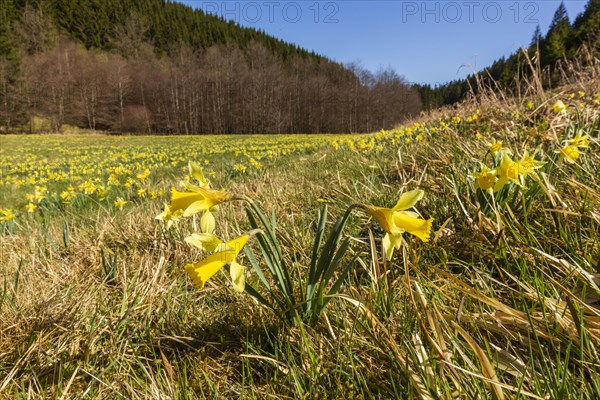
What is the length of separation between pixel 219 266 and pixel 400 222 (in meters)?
0.49

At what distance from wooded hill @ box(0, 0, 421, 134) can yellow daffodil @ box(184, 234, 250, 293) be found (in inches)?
1787

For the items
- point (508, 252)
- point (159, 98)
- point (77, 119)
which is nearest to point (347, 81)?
point (159, 98)

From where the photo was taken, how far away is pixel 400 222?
2.72 ft

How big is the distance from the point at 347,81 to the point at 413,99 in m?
15.6

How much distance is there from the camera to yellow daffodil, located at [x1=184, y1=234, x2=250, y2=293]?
0.74 metres

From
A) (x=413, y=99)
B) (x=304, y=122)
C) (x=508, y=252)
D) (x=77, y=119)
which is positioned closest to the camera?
(x=508, y=252)

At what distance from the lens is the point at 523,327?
0.85 metres

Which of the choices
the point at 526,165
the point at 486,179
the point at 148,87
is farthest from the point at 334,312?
the point at 148,87

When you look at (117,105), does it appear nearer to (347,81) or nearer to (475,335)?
(347,81)

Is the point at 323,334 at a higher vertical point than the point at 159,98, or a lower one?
lower

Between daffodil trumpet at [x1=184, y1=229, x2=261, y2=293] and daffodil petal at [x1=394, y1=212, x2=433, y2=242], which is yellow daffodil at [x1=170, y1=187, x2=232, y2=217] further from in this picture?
daffodil petal at [x1=394, y1=212, x2=433, y2=242]

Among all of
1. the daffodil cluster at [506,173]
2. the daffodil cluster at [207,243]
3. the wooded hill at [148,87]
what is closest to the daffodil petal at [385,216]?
the daffodil cluster at [207,243]

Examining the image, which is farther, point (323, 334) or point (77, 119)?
point (77, 119)

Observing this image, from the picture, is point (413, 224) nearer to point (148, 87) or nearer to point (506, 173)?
point (506, 173)
